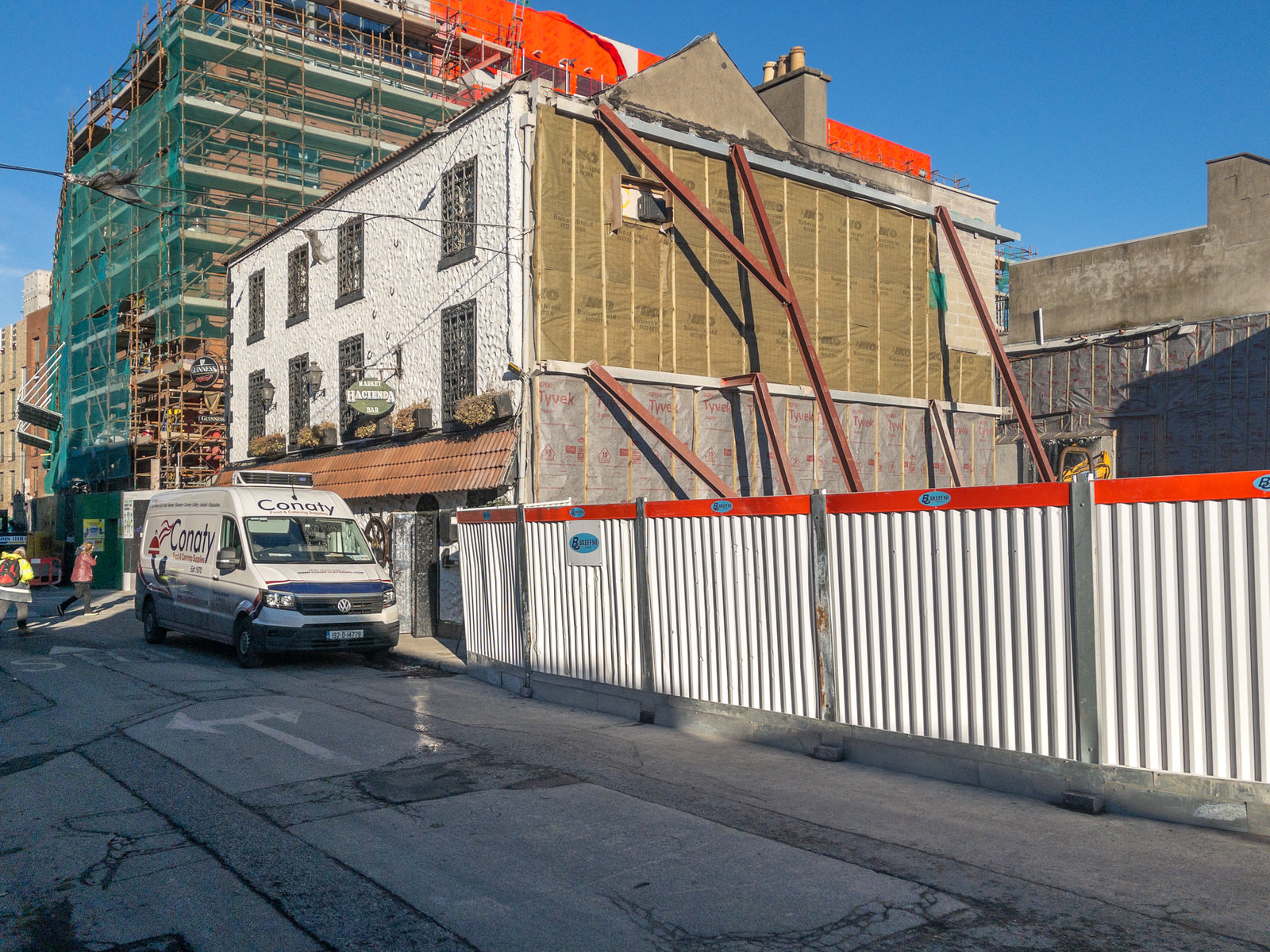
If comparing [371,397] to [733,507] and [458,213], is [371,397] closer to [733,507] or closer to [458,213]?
[458,213]

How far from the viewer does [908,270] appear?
2191 centimetres

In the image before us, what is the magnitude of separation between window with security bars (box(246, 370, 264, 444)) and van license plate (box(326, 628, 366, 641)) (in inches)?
565

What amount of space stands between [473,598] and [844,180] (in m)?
13.1

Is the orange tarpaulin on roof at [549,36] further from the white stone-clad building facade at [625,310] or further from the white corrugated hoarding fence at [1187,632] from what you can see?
the white corrugated hoarding fence at [1187,632]

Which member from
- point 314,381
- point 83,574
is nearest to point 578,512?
point 314,381

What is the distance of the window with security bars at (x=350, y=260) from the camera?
21812 mm

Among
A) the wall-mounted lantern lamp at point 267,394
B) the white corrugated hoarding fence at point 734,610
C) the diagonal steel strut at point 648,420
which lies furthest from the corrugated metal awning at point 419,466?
the white corrugated hoarding fence at point 734,610

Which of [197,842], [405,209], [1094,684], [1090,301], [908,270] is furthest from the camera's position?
[1090,301]

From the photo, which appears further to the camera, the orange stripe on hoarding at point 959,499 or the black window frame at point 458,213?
the black window frame at point 458,213

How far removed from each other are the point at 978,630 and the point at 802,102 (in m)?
18.7

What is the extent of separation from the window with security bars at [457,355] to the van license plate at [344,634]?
542cm

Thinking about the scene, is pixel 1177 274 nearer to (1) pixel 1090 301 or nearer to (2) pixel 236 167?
(1) pixel 1090 301

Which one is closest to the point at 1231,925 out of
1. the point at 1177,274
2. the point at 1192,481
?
the point at 1192,481

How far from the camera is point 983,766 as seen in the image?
6723 millimetres
